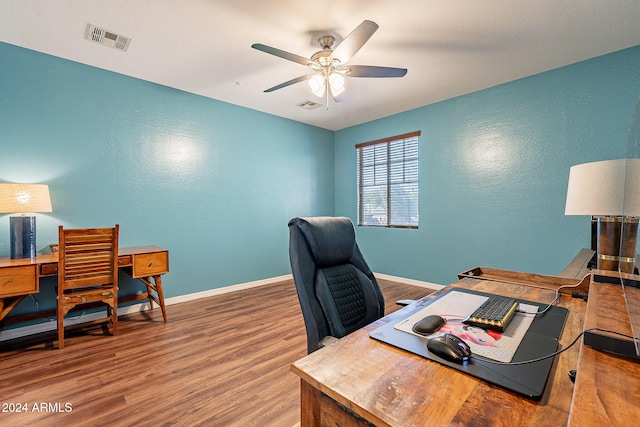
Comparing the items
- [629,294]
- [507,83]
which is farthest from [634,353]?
[507,83]

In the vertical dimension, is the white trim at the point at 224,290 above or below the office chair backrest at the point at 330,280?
below

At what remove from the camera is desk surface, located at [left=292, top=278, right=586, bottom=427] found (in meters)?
0.57

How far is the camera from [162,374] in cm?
195

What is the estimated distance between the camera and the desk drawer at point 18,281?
211 cm

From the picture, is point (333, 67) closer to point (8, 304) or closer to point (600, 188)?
point (600, 188)

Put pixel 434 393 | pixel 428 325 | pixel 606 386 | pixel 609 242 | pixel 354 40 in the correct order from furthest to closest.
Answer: pixel 354 40 < pixel 609 242 < pixel 428 325 < pixel 434 393 < pixel 606 386

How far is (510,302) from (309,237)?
913mm

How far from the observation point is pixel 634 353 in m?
0.56

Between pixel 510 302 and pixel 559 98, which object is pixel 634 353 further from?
pixel 559 98

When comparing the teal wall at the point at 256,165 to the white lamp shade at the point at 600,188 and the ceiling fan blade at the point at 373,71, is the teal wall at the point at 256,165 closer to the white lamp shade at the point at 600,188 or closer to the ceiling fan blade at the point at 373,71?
the white lamp shade at the point at 600,188

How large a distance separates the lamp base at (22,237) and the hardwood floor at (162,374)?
0.79 m

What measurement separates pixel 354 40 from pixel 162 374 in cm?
270

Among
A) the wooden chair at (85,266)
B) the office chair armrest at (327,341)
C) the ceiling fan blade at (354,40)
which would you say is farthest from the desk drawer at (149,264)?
the ceiling fan blade at (354,40)

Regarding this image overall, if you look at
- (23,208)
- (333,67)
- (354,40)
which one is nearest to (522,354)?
(354,40)
